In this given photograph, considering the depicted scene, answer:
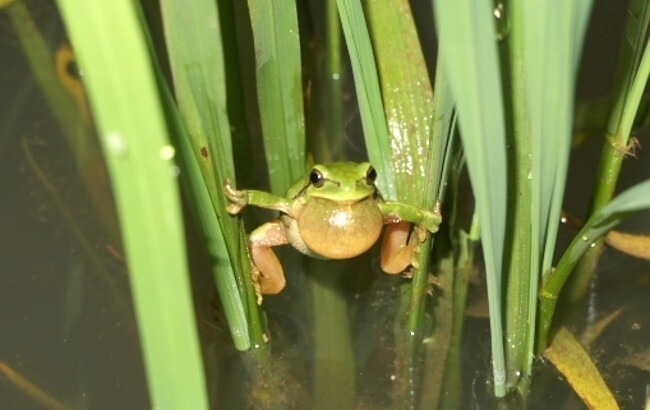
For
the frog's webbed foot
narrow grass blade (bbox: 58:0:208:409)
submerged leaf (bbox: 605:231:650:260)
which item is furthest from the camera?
submerged leaf (bbox: 605:231:650:260)

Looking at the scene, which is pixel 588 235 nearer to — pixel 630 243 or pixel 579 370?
pixel 579 370

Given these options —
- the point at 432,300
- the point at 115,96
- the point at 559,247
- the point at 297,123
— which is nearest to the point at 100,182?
the point at 297,123

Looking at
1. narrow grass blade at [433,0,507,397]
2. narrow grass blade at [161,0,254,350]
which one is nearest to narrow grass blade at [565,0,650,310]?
narrow grass blade at [433,0,507,397]

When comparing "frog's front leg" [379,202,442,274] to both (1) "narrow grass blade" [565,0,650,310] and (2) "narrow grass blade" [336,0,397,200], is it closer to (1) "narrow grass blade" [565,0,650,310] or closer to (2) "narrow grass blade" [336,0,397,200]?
(2) "narrow grass blade" [336,0,397,200]

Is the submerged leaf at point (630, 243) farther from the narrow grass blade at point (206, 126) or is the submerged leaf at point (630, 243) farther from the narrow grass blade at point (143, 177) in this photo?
the narrow grass blade at point (143, 177)

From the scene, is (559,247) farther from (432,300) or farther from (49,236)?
(49,236)

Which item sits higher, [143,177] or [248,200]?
[143,177]

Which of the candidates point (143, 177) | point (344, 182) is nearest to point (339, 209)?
point (344, 182)

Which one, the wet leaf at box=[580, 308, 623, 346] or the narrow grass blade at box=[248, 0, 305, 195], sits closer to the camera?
the narrow grass blade at box=[248, 0, 305, 195]
